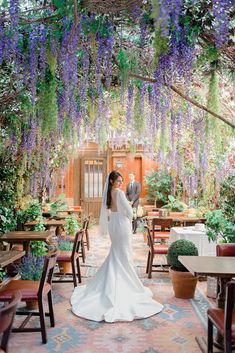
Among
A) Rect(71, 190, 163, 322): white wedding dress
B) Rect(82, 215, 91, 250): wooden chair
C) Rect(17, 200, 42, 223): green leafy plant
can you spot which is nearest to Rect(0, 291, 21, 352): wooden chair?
Rect(71, 190, 163, 322): white wedding dress

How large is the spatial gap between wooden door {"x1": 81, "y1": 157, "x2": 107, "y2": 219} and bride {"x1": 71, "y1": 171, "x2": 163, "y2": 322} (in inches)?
306

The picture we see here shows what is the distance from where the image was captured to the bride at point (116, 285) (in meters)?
3.85

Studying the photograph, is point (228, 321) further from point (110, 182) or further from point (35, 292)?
point (110, 182)

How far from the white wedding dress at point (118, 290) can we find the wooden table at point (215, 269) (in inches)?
35.0

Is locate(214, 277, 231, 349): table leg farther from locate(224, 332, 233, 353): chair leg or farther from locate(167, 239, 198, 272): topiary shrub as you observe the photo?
locate(167, 239, 198, 272): topiary shrub

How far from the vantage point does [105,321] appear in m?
3.67

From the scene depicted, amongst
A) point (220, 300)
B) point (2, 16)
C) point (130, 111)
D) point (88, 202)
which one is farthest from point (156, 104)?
point (88, 202)

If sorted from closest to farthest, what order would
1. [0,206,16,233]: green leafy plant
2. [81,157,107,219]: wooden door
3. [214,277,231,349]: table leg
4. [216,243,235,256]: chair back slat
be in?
[214,277,231,349]: table leg < [216,243,235,256]: chair back slat < [0,206,16,233]: green leafy plant < [81,157,107,219]: wooden door

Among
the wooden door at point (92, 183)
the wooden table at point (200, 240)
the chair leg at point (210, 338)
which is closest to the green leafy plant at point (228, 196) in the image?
the wooden table at point (200, 240)

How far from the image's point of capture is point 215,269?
2.84m

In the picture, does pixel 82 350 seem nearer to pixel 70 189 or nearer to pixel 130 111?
A: pixel 130 111

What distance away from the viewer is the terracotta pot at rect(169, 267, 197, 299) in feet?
14.6

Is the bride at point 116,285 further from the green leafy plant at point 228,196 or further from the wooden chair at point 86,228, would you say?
the wooden chair at point 86,228

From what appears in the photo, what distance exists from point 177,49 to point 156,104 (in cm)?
111
